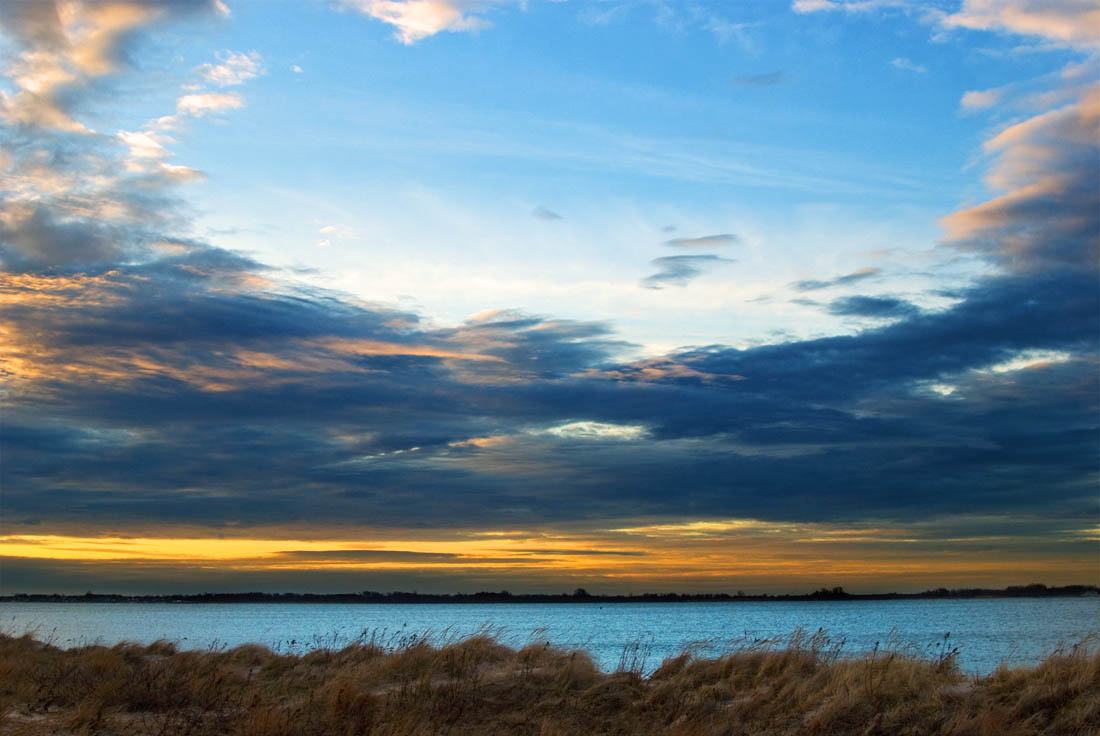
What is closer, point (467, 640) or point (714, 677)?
point (714, 677)

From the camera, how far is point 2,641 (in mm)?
29891

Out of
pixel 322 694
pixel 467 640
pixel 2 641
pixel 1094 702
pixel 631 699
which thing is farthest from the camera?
pixel 2 641

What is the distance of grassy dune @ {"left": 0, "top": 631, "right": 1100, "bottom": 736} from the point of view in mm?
13328

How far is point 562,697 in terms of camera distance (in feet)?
51.9

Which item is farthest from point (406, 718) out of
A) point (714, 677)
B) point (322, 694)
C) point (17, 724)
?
point (714, 677)

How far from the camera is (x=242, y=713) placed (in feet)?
46.3

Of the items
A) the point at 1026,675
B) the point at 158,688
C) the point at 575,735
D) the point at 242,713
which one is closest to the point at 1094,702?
the point at 1026,675

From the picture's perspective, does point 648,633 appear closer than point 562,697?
No

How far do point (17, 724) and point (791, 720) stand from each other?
11874 mm

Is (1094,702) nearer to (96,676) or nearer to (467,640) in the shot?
(467,640)

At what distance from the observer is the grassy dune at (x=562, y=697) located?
1333 centimetres

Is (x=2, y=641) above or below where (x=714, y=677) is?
below

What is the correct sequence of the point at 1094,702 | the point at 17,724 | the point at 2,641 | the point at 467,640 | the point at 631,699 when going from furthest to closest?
the point at 2,641 < the point at 467,640 < the point at 631,699 < the point at 1094,702 < the point at 17,724

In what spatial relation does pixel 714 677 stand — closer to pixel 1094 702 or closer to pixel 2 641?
pixel 1094 702
